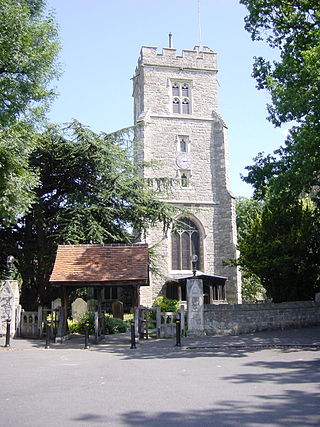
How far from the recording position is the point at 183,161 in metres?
30.0

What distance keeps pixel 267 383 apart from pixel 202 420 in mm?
2583

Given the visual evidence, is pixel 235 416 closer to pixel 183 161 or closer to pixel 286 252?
pixel 286 252

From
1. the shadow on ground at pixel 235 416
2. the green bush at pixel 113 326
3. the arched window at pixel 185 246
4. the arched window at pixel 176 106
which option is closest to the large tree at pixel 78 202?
the green bush at pixel 113 326

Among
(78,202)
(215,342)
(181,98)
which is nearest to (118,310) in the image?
(78,202)

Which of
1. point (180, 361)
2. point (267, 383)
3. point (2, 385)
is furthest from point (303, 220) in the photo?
point (2, 385)

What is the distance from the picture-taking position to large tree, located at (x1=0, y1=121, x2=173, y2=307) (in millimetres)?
18938

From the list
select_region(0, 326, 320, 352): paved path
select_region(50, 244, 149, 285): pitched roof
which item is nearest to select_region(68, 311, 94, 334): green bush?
select_region(0, 326, 320, 352): paved path

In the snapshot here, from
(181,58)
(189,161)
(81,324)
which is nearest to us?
(81,324)

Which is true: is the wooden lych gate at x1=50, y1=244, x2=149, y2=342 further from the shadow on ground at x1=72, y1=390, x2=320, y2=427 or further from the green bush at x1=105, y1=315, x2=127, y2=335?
the shadow on ground at x1=72, y1=390, x2=320, y2=427

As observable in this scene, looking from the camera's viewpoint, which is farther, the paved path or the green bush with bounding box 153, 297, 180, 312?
the green bush with bounding box 153, 297, 180, 312

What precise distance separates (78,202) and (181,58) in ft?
57.6

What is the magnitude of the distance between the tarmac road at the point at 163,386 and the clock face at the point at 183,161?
1818 cm

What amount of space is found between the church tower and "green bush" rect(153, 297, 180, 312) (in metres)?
0.64

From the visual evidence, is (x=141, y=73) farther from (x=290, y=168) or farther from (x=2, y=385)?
(x=2, y=385)
